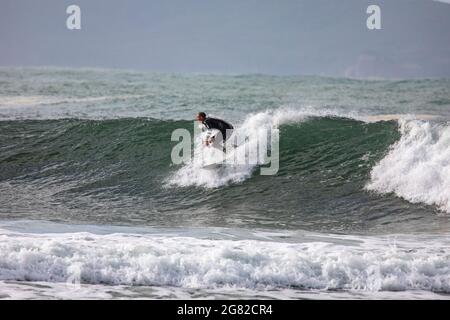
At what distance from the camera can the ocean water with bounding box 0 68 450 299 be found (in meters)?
9.04

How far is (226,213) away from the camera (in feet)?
45.8

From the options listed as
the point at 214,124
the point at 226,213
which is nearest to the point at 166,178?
the point at 214,124

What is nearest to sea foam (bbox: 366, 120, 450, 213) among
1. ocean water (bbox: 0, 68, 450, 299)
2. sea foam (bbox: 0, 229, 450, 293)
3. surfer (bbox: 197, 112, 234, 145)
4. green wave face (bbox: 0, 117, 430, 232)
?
ocean water (bbox: 0, 68, 450, 299)

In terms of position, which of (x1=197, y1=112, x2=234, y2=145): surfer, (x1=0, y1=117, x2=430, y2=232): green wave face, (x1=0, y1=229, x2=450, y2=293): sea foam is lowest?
(x1=0, y1=229, x2=450, y2=293): sea foam

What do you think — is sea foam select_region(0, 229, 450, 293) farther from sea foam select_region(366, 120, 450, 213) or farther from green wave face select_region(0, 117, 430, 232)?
sea foam select_region(366, 120, 450, 213)

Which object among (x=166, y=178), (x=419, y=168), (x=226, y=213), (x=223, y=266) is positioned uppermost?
(x=419, y=168)

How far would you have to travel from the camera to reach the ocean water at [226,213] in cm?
904

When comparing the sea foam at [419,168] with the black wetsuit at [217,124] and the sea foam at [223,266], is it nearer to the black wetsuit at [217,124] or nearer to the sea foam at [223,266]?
the black wetsuit at [217,124]

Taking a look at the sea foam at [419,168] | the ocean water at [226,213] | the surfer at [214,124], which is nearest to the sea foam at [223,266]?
the ocean water at [226,213]

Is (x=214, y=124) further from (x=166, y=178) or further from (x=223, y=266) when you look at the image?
(x=223, y=266)

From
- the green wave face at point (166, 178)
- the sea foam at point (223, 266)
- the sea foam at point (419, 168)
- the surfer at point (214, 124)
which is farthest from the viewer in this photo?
the surfer at point (214, 124)

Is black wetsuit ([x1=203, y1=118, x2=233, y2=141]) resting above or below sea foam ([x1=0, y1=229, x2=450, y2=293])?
above

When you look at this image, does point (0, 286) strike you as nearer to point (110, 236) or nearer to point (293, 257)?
point (110, 236)

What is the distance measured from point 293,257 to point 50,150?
11.6 m
